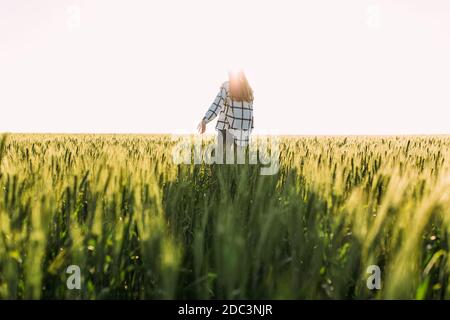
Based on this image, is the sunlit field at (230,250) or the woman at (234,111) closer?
the sunlit field at (230,250)

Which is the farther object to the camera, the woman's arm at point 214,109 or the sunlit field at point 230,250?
the woman's arm at point 214,109

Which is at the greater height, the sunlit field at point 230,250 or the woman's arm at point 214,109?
the woman's arm at point 214,109

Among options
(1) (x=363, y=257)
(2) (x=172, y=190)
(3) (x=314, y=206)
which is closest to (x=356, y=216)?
(1) (x=363, y=257)

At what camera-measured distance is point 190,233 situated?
171cm

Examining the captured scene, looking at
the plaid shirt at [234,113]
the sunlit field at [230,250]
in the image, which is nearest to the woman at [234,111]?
the plaid shirt at [234,113]

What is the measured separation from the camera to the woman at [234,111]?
4.72m

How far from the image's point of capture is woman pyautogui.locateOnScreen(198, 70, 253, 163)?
4719 millimetres

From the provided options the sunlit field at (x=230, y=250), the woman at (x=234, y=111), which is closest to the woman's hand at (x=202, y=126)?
the woman at (x=234, y=111)

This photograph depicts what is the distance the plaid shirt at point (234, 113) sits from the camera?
15.7 feet

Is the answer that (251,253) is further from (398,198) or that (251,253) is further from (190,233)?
(190,233)

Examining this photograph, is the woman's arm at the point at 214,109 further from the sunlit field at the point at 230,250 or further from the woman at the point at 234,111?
the sunlit field at the point at 230,250

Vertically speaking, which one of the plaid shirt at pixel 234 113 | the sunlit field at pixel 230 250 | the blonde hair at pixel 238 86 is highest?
the blonde hair at pixel 238 86

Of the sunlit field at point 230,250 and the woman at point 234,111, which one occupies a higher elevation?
the woman at point 234,111
